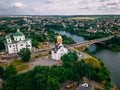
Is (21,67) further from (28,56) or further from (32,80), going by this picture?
(32,80)

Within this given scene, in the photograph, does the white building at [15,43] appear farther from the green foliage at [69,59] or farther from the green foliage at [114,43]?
the green foliage at [114,43]

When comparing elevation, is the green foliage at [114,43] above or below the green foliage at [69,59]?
below

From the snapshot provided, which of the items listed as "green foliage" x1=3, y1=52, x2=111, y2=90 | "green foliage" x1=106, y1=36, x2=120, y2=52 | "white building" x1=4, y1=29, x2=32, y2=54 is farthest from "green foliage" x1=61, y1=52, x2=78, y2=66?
"green foliage" x1=106, y1=36, x2=120, y2=52

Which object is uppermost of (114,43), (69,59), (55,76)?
(69,59)

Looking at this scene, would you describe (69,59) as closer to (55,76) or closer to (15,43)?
(55,76)

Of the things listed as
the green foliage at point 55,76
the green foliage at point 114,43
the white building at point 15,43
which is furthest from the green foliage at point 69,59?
the green foliage at point 114,43

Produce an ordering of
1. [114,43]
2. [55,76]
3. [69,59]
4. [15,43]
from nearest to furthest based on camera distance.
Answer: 1. [55,76]
2. [69,59]
3. [15,43]
4. [114,43]

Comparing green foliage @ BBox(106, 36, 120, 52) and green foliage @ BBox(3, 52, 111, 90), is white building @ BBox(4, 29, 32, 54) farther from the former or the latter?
green foliage @ BBox(106, 36, 120, 52)

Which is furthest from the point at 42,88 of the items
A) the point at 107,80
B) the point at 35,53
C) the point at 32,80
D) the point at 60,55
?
the point at 35,53

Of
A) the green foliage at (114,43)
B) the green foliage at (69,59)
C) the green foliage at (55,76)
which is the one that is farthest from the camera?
the green foliage at (114,43)

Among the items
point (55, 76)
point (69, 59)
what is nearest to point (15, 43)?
point (69, 59)

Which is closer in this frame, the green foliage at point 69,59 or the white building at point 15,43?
the green foliage at point 69,59
